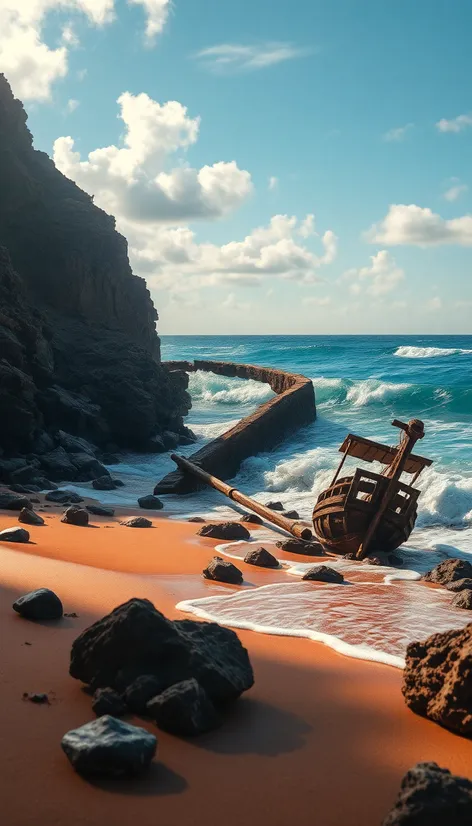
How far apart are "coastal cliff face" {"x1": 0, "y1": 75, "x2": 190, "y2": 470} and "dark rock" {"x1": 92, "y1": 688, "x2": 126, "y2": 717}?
37.1ft

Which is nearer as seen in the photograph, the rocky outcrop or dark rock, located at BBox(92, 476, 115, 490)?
the rocky outcrop

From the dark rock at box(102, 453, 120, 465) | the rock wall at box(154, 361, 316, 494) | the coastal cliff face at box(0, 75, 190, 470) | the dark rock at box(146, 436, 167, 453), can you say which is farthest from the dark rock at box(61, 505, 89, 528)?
the dark rock at box(146, 436, 167, 453)

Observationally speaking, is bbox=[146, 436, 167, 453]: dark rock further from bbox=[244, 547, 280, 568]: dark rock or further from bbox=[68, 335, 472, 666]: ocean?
bbox=[244, 547, 280, 568]: dark rock

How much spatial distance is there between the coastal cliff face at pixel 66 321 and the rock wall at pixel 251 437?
3.30m

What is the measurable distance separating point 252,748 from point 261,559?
16.4 ft

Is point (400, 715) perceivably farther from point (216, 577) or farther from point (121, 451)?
point (121, 451)

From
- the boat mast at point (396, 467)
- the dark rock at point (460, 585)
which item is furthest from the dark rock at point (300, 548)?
the dark rock at point (460, 585)

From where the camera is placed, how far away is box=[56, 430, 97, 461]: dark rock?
52.2 feet

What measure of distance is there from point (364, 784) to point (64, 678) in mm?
1713

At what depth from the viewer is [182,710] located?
329cm

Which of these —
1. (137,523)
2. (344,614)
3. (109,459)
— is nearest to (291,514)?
(137,523)

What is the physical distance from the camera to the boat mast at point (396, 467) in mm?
9625

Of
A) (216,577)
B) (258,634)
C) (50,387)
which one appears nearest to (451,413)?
(50,387)

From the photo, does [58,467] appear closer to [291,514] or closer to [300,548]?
[291,514]
